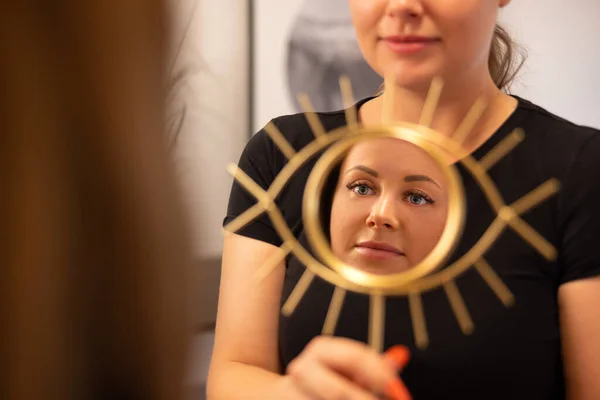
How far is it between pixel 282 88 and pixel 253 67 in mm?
44

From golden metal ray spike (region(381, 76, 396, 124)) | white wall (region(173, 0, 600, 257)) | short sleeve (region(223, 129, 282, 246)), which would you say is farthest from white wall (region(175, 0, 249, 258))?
golden metal ray spike (region(381, 76, 396, 124))

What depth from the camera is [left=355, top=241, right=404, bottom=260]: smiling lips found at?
1.37ft

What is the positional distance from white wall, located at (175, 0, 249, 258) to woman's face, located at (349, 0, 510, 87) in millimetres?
285

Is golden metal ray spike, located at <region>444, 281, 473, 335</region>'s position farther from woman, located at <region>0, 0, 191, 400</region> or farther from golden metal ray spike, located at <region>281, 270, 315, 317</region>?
woman, located at <region>0, 0, 191, 400</region>

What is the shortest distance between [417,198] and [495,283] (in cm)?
12

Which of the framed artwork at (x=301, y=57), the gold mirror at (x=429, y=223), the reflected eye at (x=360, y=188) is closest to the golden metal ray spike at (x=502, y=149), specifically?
the gold mirror at (x=429, y=223)

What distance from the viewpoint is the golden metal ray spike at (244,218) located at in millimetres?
534

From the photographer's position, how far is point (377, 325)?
19.3 inches

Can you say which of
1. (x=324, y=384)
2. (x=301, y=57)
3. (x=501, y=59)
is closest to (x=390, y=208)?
(x=324, y=384)

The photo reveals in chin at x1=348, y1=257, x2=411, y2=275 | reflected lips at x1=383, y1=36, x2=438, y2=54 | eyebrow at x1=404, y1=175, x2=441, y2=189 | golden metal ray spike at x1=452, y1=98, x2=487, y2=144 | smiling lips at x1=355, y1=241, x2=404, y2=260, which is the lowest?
chin at x1=348, y1=257, x2=411, y2=275

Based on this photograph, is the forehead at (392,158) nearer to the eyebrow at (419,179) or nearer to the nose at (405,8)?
the eyebrow at (419,179)

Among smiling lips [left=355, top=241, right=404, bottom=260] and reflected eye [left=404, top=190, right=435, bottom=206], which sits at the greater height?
reflected eye [left=404, top=190, right=435, bottom=206]

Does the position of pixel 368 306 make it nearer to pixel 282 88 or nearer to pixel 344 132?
pixel 344 132

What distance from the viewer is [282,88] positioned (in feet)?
2.43
